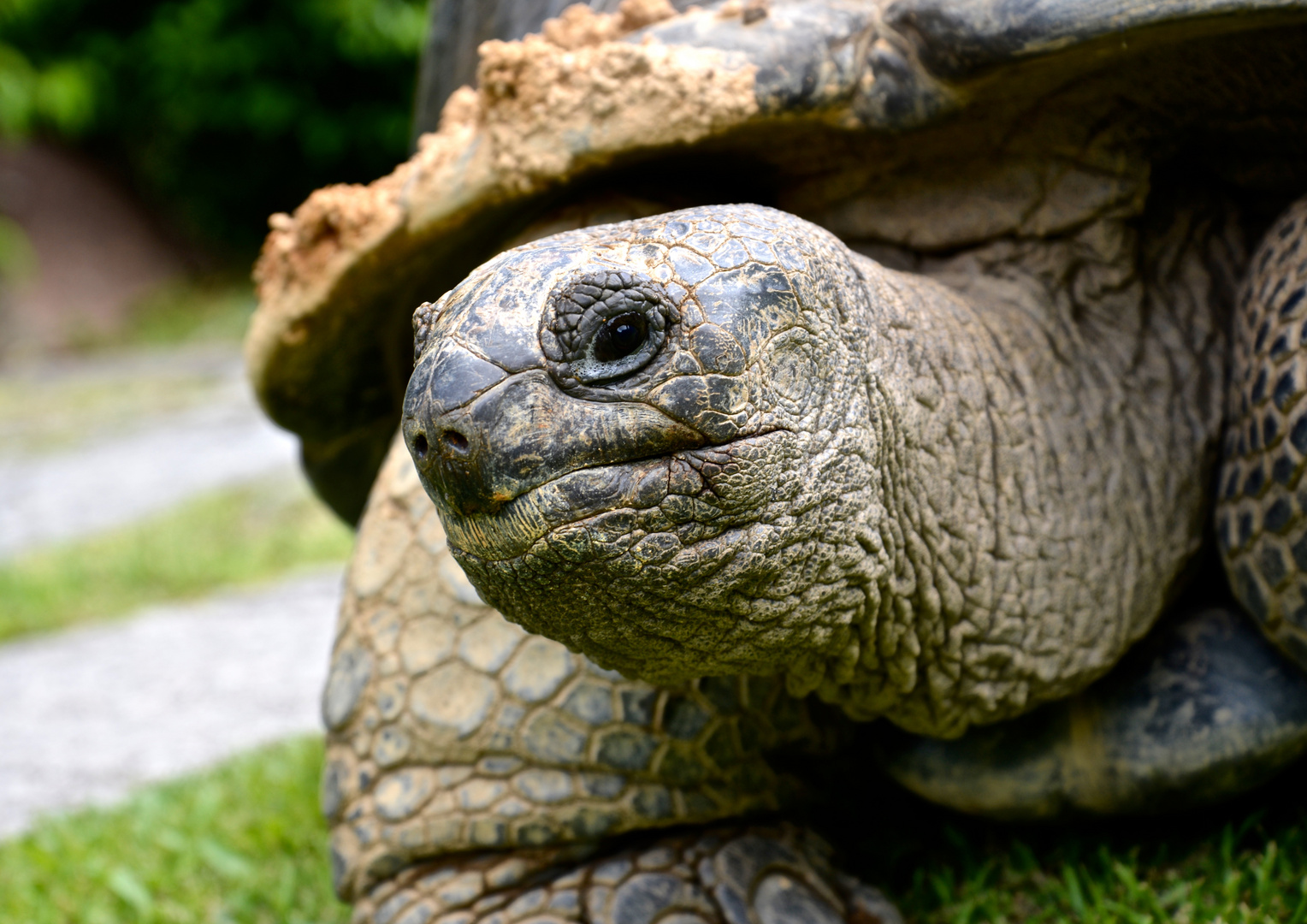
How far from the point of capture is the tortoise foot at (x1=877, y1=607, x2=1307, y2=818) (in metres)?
1.50

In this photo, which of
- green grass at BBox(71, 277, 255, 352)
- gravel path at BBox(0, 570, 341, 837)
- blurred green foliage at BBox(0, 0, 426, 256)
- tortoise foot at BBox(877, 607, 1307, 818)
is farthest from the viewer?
green grass at BBox(71, 277, 255, 352)

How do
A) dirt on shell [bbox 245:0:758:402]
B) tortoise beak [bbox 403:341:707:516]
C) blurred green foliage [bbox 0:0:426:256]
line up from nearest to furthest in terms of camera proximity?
1. tortoise beak [bbox 403:341:707:516]
2. dirt on shell [bbox 245:0:758:402]
3. blurred green foliage [bbox 0:0:426:256]

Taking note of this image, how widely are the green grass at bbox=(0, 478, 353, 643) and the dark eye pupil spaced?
145 inches

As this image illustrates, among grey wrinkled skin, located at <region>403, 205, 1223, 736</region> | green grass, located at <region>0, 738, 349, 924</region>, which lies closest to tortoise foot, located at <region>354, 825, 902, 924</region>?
grey wrinkled skin, located at <region>403, 205, 1223, 736</region>

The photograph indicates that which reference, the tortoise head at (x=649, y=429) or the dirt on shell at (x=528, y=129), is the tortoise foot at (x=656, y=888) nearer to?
the tortoise head at (x=649, y=429)

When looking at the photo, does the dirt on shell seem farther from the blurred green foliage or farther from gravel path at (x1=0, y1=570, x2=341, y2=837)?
the blurred green foliage

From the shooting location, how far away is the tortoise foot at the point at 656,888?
4.69 ft

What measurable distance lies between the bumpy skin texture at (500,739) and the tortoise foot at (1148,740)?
0.19 m

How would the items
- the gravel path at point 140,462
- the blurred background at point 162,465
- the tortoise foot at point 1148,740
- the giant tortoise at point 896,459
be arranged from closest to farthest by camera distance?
the giant tortoise at point 896,459, the tortoise foot at point 1148,740, the blurred background at point 162,465, the gravel path at point 140,462

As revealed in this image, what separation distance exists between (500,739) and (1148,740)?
32.4 inches

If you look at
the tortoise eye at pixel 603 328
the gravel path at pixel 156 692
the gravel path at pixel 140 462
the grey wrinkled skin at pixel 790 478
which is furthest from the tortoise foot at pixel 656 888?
the gravel path at pixel 140 462

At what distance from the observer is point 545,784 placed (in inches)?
58.1

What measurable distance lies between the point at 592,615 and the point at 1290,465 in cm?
88

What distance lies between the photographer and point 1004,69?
1367mm
